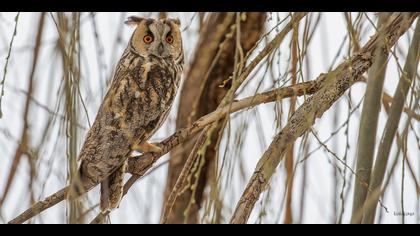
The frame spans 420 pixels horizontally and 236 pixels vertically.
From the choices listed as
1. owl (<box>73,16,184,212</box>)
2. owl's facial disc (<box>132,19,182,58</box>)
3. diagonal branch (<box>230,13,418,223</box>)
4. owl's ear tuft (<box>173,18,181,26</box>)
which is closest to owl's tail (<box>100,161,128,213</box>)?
owl (<box>73,16,184,212</box>)

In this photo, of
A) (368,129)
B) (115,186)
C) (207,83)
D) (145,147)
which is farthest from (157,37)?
(368,129)

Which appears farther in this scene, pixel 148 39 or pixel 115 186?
pixel 148 39

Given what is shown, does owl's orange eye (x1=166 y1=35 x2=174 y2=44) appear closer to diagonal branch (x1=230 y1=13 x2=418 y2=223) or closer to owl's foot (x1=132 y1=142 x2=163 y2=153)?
owl's foot (x1=132 y1=142 x2=163 y2=153)

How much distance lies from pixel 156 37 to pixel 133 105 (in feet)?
1.38

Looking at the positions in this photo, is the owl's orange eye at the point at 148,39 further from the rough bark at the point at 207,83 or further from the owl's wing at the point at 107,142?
the rough bark at the point at 207,83

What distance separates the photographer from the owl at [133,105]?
8.29 feet

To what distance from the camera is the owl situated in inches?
99.5

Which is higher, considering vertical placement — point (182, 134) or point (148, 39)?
point (148, 39)

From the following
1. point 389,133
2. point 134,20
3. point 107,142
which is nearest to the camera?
point 389,133

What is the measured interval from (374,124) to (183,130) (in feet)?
2.22

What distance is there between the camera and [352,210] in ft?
5.77

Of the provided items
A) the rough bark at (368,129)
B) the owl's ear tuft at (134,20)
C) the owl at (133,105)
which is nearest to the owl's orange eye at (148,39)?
the owl at (133,105)

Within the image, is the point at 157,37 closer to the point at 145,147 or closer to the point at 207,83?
the point at 145,147

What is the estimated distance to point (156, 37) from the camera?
9.56 ft
